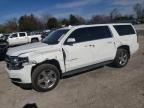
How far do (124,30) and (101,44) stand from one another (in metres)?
1.62

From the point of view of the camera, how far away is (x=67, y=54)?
20.9ft

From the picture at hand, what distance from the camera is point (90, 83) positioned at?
6.46 m

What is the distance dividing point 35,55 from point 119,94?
251cm

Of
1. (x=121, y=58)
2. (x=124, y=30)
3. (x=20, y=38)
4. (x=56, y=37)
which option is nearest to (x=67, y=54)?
(x=56, y=37)

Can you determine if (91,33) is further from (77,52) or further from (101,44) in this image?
(77,52)

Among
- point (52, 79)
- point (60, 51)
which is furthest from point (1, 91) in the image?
point (60, 51)

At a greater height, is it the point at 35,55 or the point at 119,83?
the point at 35,55

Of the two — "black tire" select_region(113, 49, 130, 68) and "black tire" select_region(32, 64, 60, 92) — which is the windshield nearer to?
"black tire" select_region(32, 64, 60, 92)

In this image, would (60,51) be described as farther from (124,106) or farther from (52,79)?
(124,106)

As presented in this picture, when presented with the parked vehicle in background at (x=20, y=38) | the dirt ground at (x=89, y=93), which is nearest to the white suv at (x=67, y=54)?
the dirt ground at (x=89, y=93)

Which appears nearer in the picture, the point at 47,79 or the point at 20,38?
the point at 47,79

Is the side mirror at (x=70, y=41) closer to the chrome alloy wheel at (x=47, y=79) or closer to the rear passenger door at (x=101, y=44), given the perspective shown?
the rear passenger door at (x=101, y=44)

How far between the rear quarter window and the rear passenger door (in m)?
0.55

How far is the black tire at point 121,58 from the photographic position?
7.98 metres
